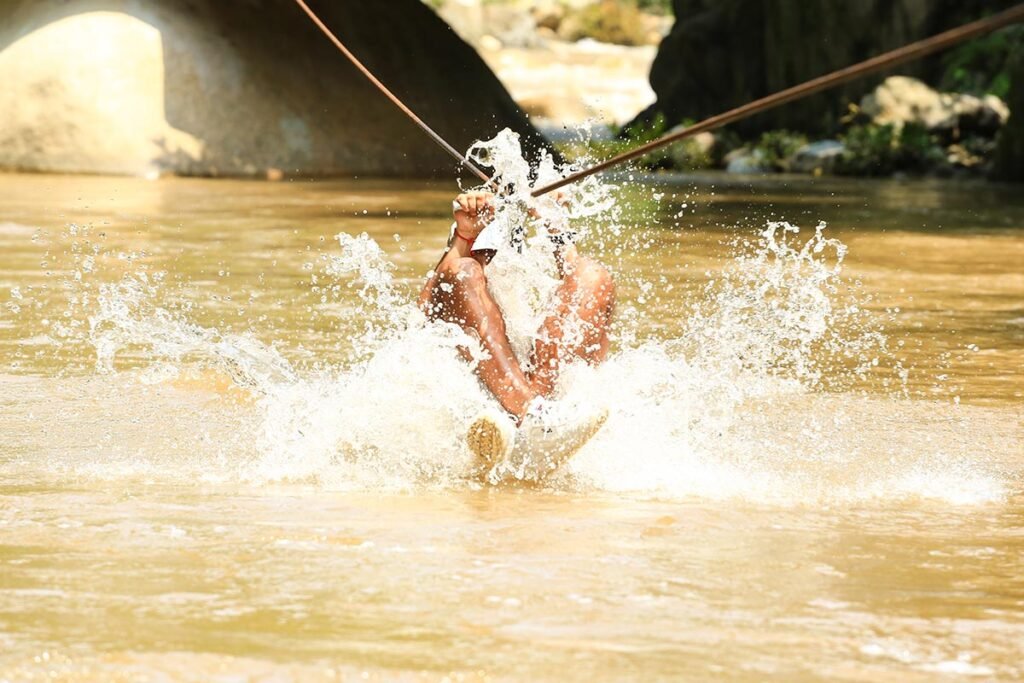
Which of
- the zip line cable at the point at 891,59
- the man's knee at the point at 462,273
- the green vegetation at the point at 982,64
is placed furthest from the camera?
the green vegetation at the point at 982,64

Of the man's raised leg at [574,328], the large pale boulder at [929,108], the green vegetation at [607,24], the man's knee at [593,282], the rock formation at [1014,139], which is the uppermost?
A: the green vegetation at [607,24]

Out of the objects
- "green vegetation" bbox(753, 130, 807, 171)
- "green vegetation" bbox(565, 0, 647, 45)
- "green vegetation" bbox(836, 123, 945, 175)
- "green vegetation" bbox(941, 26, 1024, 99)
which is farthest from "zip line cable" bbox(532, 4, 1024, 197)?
"green vegetation" bbox(565, 0, 647, 45)

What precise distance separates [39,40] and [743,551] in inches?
459

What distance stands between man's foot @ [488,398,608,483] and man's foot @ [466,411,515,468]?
0.05m

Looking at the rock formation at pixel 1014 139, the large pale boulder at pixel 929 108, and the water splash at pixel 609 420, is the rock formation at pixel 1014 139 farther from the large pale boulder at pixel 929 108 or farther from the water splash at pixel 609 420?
Result: the water splash at pixel 609 420

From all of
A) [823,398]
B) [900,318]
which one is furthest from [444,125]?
[823,398]

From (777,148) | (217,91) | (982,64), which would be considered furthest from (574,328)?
(982,64)

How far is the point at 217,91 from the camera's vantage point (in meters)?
14.1

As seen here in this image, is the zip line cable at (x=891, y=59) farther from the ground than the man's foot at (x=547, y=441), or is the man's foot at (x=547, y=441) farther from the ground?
the zip line cable at (x=891, y=59)

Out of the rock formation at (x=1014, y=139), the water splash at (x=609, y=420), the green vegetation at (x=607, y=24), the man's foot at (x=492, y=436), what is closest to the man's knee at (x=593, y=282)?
the water splash at (x=609, y=420)

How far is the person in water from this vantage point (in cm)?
428

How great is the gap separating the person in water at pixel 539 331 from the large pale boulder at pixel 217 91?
984 cm

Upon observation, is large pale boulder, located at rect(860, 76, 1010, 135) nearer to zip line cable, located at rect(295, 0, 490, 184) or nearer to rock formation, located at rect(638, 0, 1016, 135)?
rock formation, located at rect(638, 0, 1016, 135)

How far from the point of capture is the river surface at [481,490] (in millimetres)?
2891
